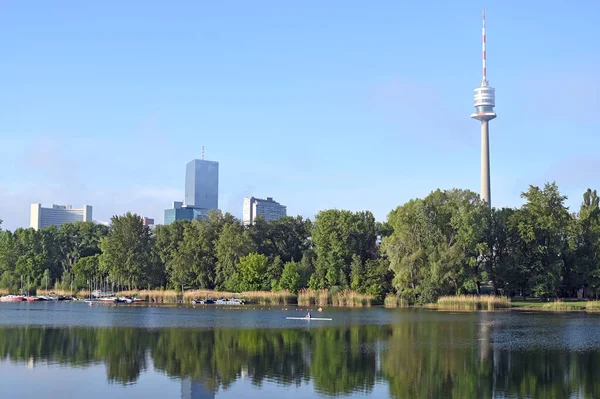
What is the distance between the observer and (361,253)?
343 ft

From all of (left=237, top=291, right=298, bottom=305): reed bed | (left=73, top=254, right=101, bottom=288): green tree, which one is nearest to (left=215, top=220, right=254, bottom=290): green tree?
(left=237, top=291, right=298, bottom=305): reed bed

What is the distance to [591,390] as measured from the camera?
99.7 feet

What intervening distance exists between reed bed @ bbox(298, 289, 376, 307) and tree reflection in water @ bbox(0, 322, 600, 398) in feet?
126

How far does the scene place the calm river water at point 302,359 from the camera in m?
31.2

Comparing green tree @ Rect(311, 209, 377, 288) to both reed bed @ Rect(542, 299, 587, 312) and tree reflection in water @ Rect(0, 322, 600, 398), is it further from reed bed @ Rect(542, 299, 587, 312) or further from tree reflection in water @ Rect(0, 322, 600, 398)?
tree reflection in water @ Rect(0, 322, 600, 398)

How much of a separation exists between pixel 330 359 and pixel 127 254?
89538 millimetres

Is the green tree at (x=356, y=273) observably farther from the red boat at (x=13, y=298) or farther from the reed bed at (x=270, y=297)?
the red boat at (x=13, y=298)

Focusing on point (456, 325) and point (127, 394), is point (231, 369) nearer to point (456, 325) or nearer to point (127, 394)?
point (127, 394)

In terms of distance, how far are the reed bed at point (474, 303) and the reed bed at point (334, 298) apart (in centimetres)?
1178

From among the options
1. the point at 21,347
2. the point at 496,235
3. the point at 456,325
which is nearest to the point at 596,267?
the point at 496,235

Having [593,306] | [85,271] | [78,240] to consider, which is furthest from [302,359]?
[78,240]

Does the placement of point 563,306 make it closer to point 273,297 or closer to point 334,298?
point 334,298

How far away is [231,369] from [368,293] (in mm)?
61259

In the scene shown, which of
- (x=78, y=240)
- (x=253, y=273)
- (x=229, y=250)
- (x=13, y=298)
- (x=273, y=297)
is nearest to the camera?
(x=273, y=297)
